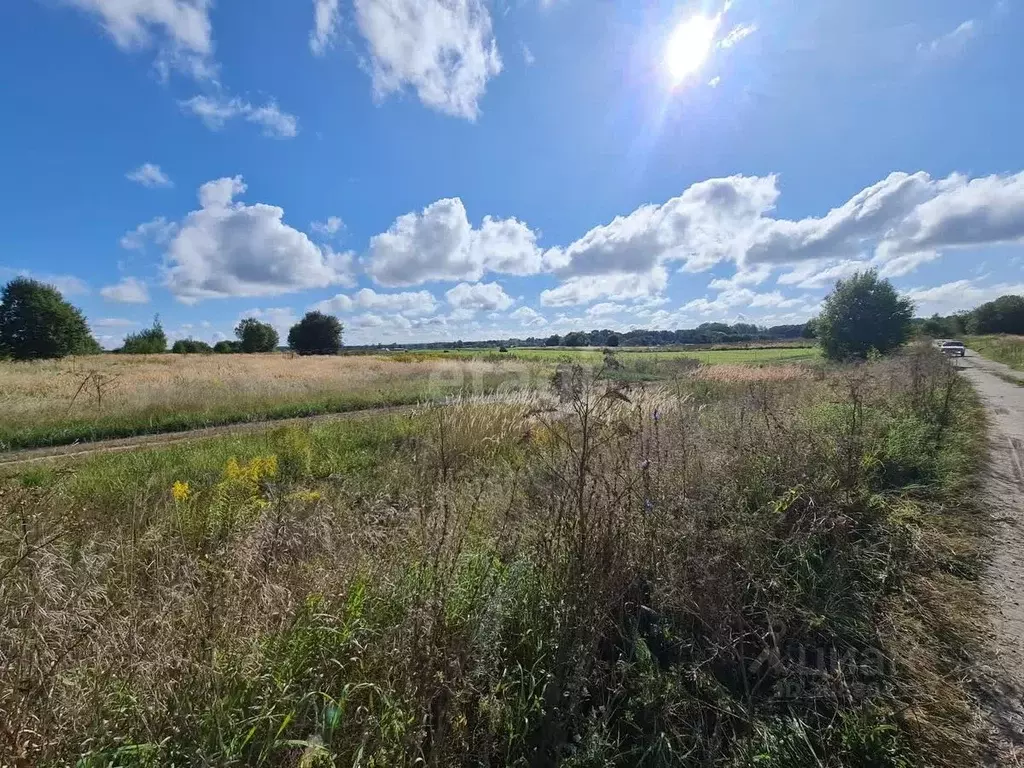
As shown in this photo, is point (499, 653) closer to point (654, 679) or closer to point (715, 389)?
point (654, 679)

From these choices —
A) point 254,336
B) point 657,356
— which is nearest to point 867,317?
point 657,356

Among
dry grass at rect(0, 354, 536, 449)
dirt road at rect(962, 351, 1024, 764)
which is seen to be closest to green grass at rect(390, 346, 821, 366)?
dirt road at rect(962, 351, 1024, 764)

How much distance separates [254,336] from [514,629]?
83.4m

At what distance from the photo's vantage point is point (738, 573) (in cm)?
267

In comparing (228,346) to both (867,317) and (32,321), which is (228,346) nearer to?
(32,321)

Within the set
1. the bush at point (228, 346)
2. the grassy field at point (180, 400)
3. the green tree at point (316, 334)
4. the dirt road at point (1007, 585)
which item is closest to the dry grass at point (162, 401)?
the grassy field at point (180, 400)

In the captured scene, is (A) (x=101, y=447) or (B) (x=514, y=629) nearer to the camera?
(B) (x=514, y=629)

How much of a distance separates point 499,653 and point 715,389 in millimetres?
11803

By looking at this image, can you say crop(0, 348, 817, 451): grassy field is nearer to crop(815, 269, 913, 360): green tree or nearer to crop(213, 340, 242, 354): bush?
crop(815, 269, 913, 360): green tree

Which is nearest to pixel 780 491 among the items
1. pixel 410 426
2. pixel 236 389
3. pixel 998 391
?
pixel 410 426

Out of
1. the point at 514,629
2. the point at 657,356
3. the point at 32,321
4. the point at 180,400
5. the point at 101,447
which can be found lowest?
the point at 101,447

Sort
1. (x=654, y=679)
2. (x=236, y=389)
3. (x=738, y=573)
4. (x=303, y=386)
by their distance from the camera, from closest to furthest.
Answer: (x=654, y=679), (x=738, y=573), (x=236, y=389), (x=303, y=386)

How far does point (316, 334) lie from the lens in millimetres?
70375

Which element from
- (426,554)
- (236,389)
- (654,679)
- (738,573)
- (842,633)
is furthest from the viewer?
(236,389)
